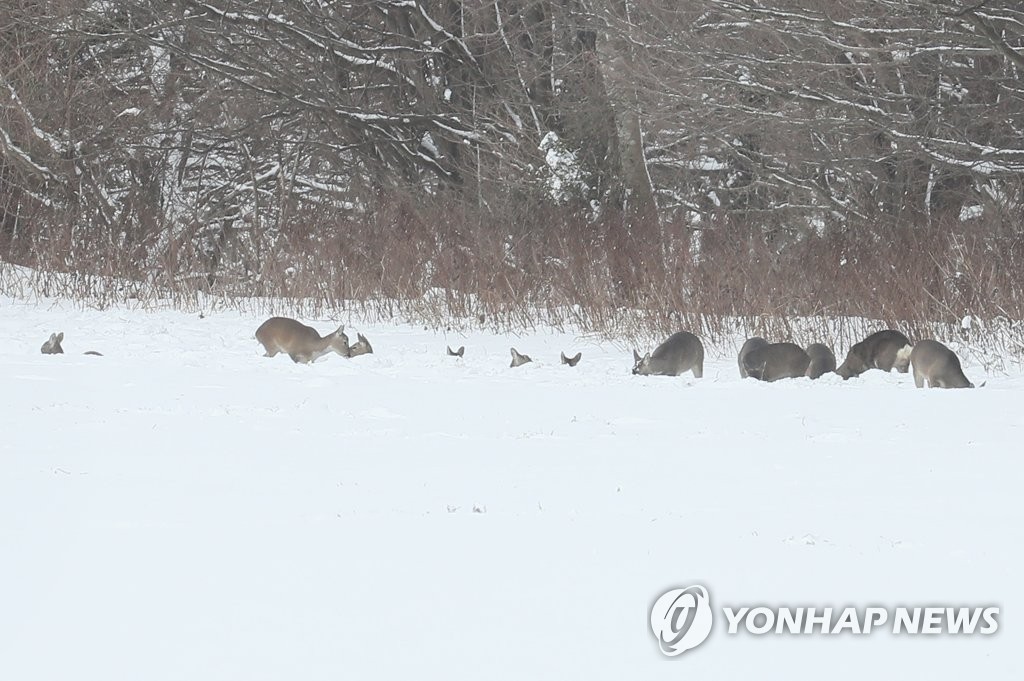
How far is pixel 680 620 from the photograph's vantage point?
12.8 ft

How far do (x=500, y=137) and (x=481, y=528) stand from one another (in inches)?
677

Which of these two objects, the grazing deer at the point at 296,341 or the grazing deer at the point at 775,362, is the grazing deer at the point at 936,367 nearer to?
the grazing deer at the point at 775,362

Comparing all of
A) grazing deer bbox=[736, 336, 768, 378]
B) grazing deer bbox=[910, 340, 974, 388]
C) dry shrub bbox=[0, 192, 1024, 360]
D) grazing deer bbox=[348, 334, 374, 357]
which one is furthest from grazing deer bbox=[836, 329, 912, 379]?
grazing deer bbox=[348, 334, 374, 357]

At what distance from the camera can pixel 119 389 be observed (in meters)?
9.34

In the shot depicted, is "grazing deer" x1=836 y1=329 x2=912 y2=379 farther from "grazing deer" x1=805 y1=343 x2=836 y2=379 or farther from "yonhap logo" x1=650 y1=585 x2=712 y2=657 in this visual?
"yonhap logo" x1=650 y1=585 x2=712 y2=657

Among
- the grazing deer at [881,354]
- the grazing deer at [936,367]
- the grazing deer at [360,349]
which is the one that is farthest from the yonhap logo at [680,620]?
the grazing deer at [360,349]

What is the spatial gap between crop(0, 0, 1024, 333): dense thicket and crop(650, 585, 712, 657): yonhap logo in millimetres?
10003

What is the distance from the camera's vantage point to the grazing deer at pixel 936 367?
1009 cm

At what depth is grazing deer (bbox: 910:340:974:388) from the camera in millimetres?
10094

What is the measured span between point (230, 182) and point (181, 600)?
74.8ft

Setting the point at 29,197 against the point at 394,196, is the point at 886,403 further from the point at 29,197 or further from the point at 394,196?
the point at 29,197

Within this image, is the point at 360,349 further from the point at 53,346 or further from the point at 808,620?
the point at 808,620

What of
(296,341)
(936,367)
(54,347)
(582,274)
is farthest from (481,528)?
(582,274)

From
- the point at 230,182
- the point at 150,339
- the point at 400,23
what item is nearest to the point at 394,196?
the point at 400,23
